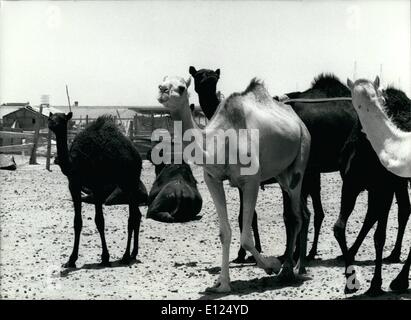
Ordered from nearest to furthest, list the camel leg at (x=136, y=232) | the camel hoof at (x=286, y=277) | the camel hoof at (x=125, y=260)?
the camel hoof at (x=286, y=277) < the camel hoof at (x=125, y=260) < the camel leg at (x=136, y=232)

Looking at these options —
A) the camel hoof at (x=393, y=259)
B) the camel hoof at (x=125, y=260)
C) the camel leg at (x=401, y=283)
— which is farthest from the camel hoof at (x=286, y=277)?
the camel hoof at (x=125, y=260)

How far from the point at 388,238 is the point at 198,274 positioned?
3694 millimetres

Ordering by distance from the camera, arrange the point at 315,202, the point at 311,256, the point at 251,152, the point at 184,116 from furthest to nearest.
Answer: the point at 315,202
the point at 311,256
the point at 251,152
the point at 184,116

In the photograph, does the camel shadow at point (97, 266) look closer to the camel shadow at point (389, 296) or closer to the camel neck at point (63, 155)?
the camel neck at point (63, 155)

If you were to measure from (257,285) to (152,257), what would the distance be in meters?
2.26

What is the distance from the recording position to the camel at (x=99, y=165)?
9578 mm

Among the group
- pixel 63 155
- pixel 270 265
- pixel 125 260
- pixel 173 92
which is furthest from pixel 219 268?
pixel 173 92

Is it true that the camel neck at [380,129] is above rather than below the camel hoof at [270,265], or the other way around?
above

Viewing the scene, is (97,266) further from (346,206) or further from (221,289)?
(346,206)

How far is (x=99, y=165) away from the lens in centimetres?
979

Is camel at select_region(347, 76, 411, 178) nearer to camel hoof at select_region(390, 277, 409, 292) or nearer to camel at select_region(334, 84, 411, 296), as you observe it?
camel at select_region(334, 84, 411, 296)

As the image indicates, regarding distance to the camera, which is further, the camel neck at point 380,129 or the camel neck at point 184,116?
the camel neck at point 184,116

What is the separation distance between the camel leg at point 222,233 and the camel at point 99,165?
2088mm

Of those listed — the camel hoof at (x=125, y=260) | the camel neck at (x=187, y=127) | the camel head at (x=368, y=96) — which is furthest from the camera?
the camel hoof at (x=125, y=260)
